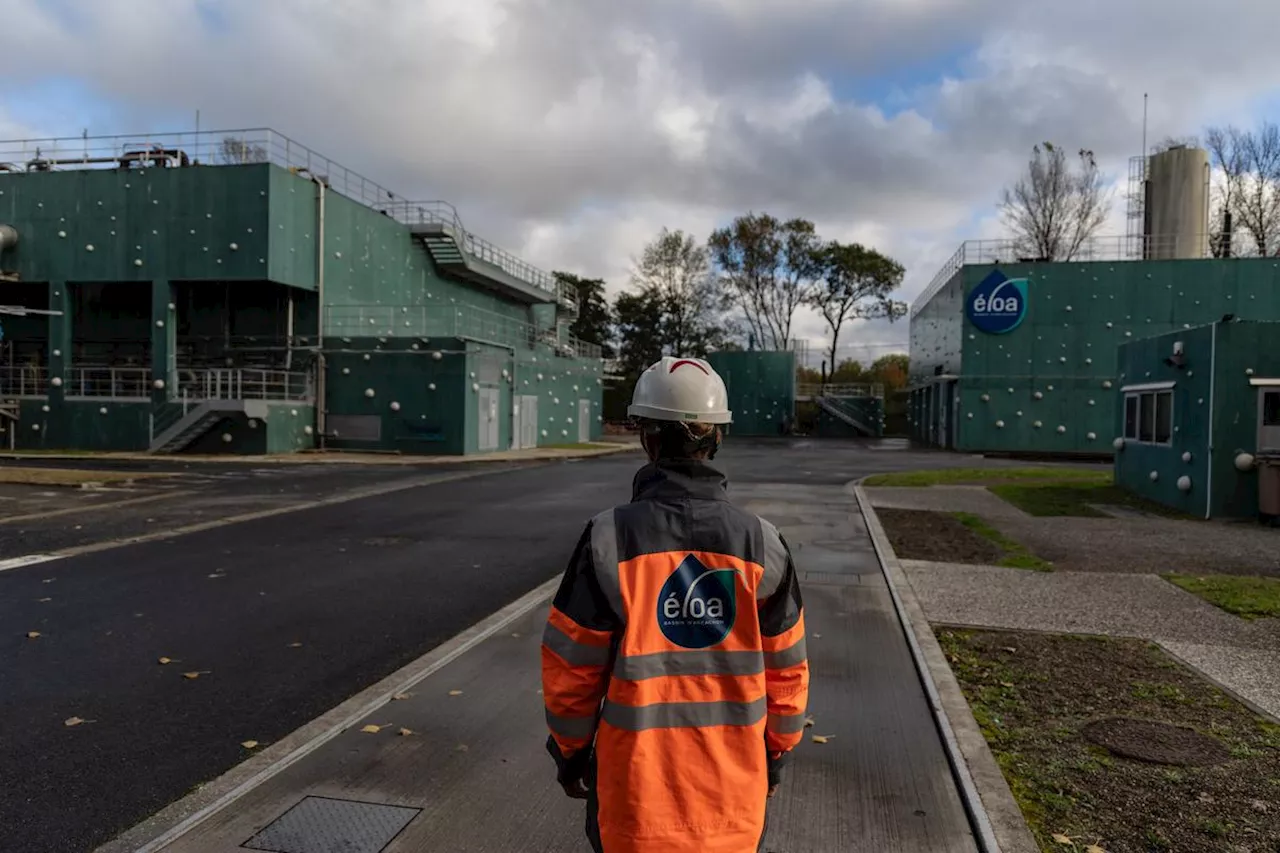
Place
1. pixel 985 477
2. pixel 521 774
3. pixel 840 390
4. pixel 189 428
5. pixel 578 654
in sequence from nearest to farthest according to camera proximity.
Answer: pixel 578 654, pixel 521 774, pixel 985 477, pixel 189 428, pixel 840 390

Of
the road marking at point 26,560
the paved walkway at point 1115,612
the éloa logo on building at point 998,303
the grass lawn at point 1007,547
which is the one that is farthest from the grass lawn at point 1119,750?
the éloa logo on building at point 998,303

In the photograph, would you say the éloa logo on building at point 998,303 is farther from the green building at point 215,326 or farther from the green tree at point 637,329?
the green tree at point 637,329

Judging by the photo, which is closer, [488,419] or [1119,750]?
[1119,750]

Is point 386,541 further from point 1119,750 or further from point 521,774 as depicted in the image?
point 1119,750

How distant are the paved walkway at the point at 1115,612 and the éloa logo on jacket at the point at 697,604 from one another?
479cm

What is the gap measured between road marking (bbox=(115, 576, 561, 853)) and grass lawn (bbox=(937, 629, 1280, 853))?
3.44 metres

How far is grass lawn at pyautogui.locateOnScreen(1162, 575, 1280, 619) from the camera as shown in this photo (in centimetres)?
822

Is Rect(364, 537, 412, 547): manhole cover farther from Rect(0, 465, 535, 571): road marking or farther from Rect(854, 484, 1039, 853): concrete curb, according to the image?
Rect(854, 484, 1039, 853): concrete curb

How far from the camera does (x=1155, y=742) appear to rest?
493 cm

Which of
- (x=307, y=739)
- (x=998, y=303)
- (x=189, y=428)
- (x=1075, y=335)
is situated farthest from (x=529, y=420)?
(x=307, y=739)

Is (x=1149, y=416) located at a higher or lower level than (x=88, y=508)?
higher

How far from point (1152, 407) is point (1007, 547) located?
7787mm

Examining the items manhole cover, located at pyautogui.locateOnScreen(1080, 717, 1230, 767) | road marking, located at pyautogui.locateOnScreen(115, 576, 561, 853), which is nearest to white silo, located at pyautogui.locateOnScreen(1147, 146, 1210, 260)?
manhole cover, located at pyautogui.locateOnScreen(1080, 717, 1230, 767)

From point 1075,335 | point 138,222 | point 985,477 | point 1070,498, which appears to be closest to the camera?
point 1070,498
